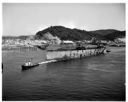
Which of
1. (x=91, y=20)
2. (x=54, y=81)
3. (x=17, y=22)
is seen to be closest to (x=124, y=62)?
(x=91, y=20)

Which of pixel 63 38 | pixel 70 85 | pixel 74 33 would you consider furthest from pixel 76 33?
pixel 70 85

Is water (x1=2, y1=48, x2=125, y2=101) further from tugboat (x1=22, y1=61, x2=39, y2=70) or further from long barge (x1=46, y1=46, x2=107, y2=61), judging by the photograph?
long barge (x1=46, y1=46, x2=107, y2=61)

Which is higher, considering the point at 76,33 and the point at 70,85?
the point at 76,33

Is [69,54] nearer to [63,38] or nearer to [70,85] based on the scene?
[63,38]

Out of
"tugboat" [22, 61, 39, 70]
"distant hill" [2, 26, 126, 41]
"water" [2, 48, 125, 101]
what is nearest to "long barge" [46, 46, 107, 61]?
"tugboat" [22, 61, 39, 70]

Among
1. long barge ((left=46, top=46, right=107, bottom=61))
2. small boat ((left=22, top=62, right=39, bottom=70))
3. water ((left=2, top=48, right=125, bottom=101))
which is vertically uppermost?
long barge ((left=46, top=46, right=107, bottom=61))

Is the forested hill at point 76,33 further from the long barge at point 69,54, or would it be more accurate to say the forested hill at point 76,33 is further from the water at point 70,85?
the long barge at point 69,54

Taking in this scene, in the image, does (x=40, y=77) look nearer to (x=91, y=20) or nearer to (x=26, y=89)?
(x=26, y=89)

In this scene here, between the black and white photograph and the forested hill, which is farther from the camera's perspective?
the forested hill

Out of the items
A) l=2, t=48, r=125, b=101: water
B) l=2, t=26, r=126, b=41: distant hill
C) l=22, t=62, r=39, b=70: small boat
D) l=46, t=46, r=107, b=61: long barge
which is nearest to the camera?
l=2, t=48, r=125, b=101: water

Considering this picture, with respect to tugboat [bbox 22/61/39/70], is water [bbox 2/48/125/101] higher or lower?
lower

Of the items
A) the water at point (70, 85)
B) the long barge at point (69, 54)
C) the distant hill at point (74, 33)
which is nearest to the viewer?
the water at point (70, 85)

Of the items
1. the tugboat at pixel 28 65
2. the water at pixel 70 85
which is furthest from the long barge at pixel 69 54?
the water at pixel 70 85
